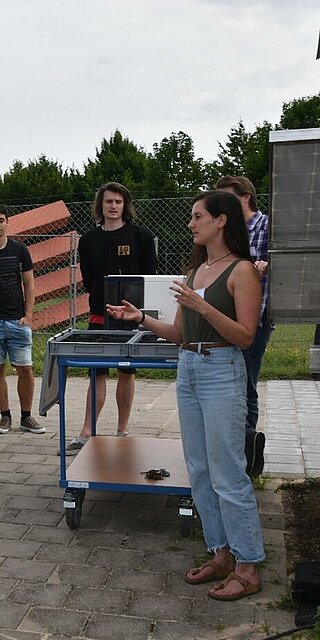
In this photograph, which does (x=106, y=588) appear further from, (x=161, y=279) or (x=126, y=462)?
(x=161, y=279)

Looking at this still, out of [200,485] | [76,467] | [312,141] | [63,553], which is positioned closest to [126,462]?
[76,467]

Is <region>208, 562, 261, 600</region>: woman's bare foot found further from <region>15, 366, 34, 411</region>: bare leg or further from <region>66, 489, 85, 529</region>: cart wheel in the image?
<region>15, 366, 34, 411</region>: bare leg

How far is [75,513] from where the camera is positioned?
373 cm

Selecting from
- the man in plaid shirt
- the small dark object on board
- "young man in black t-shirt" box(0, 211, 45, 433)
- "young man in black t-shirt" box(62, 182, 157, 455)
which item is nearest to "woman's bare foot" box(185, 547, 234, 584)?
the small dark object on board

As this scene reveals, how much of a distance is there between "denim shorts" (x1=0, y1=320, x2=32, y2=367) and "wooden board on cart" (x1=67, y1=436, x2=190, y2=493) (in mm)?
1427

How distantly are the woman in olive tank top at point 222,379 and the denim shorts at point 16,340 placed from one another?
2930 millimetres

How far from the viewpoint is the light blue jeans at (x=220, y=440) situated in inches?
115

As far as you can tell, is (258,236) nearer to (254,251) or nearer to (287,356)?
(254,251)

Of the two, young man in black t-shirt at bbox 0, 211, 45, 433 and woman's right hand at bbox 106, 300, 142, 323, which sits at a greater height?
woman's right hand at bbox 106, 300, 142, 323

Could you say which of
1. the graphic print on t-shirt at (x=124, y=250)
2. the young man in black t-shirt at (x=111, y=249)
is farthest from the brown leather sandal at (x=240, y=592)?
the graphic print on t-shirt at (x=124, y=250)

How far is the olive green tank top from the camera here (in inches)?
113

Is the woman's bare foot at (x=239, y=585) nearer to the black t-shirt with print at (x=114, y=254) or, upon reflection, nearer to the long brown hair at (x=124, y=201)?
the black t-shirt with print at (x=114, y=254)

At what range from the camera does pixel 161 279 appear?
3877mm

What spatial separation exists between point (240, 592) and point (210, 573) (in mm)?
200
